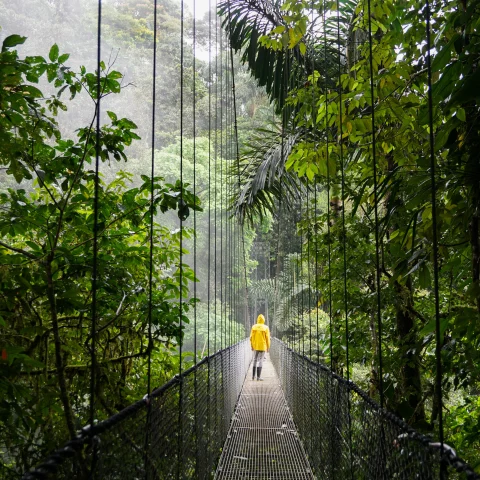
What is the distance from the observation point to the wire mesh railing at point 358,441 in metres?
1.00

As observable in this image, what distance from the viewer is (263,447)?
10.5ft

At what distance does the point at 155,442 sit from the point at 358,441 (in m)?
0.60

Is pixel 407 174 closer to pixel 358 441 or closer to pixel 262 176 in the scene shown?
pixel 358 441

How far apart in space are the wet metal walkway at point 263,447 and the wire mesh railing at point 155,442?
0.52 ft

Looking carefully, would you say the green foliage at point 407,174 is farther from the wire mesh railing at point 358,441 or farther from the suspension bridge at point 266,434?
the wire mesh railing at point 358,441

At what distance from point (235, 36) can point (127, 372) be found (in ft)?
9.46

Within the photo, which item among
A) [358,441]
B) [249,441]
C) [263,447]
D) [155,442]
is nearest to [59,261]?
[155,442]

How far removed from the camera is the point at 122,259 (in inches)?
83.2

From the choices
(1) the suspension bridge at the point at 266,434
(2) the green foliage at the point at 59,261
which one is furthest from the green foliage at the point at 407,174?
(2) the green foliage at the point at 59,261

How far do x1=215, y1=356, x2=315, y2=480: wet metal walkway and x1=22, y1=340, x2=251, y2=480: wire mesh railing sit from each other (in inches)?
6.2

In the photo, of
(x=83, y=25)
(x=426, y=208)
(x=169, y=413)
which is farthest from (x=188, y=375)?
(x=83, y=25)

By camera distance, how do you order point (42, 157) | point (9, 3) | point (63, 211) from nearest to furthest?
point (63, 211) → point (42, 157) → point (9, 3)

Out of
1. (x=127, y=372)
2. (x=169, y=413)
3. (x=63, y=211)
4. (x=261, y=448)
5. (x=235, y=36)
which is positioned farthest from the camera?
(x=235, y=36)

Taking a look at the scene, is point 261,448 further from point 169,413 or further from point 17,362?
point 17,362
